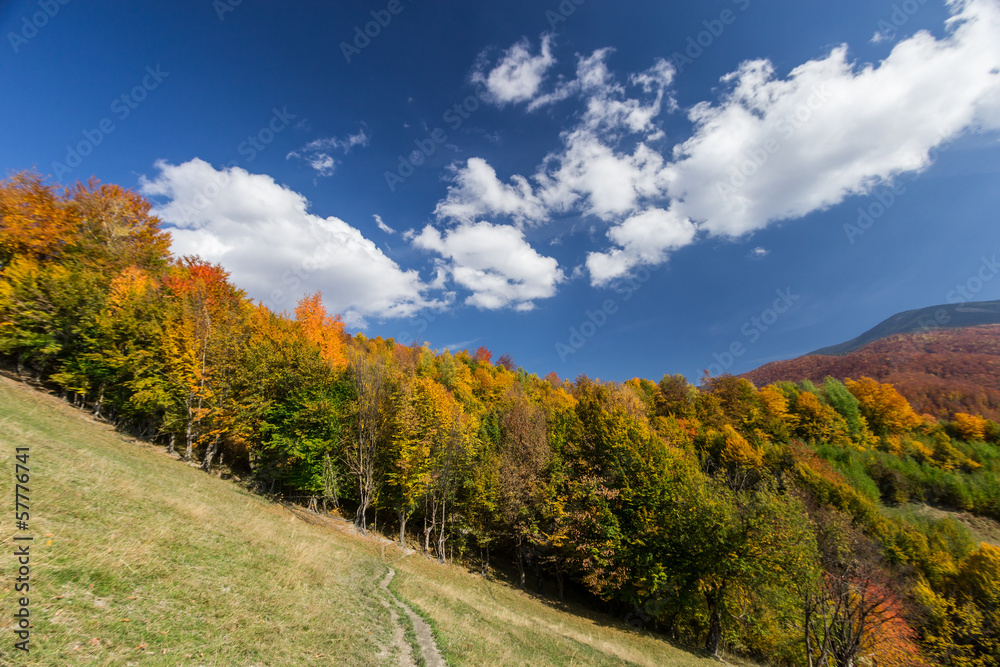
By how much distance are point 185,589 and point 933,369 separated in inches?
8521

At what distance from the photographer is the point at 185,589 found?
8.63 m

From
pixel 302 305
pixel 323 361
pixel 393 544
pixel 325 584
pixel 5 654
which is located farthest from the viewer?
pixel 302 305

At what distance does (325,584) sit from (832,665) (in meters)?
37.9

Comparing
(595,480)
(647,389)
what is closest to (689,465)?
(595,480)

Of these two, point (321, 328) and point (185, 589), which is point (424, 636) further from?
point (321, 328)

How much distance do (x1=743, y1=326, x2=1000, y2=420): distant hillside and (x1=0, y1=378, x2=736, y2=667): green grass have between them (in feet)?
453

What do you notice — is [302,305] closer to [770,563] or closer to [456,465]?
[456,465]

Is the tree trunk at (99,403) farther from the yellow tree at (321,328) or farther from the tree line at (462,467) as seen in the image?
the yellow tree at (321,328)

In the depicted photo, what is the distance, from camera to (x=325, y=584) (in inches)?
527

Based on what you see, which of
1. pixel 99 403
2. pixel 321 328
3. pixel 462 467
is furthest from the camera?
pixel 321 328

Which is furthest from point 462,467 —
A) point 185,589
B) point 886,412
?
point 886,412

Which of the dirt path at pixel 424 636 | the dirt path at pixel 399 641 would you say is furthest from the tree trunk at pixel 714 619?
the dirt path at pixel 399 641

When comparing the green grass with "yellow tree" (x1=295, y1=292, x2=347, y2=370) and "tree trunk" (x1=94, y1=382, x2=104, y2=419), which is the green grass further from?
"yellow tree" (x1=295, y1=292, x2=347, y2=370)

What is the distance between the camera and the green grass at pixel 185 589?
649 centimetres
